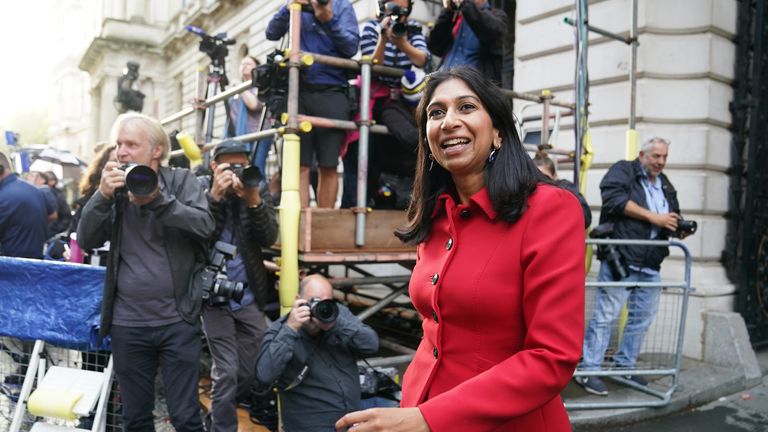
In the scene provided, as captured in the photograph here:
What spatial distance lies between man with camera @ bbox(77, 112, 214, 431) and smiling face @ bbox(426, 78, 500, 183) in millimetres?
1936

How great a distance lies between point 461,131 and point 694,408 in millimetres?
4569

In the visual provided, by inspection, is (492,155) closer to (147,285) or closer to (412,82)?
(147,285)

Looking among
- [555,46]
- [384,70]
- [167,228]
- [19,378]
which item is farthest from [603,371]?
[555,46]

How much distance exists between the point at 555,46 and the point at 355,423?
7.43 m

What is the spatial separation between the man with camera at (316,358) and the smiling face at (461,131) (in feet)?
6.03

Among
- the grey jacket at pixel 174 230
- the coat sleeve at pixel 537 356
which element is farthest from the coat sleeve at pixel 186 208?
the coat sleeve at pixel 537 356

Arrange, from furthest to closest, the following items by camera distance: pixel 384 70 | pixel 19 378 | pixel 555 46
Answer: pixel 555 46
pixel 384 70
pixel 19 378

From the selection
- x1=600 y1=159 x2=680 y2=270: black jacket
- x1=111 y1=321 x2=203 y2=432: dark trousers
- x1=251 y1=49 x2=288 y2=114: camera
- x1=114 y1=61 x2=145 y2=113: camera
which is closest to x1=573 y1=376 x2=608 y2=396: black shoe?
x1=600 y1=159 x2=680 y2=270: black jacket

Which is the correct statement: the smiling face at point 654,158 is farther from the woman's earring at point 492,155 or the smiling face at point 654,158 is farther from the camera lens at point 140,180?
the camera lens at point 140,180

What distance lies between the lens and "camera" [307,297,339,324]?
3.30m

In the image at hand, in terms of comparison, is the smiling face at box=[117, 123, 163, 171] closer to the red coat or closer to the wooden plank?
the wooden plank

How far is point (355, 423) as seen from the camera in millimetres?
1359

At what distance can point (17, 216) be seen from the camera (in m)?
5.25

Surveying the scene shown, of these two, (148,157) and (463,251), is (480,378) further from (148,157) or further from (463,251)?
(148,157)
